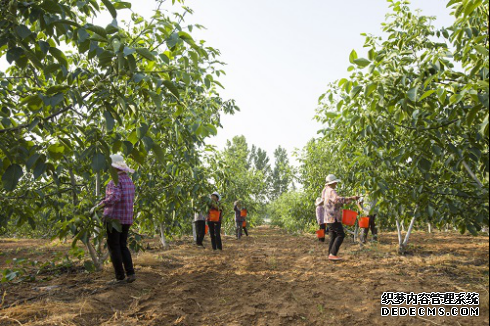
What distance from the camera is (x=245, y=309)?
3809mm

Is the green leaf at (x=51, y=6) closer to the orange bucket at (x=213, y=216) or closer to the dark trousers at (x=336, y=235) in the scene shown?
the dark trousers at (x=336, y=235)

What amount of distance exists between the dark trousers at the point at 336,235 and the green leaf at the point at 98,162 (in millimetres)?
5278

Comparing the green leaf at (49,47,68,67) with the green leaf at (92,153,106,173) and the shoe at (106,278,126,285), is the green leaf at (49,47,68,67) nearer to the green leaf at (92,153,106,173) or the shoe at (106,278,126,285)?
the green leaf at (92,153,106,173)

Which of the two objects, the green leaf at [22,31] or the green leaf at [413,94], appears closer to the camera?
the green leaf at [22,31]

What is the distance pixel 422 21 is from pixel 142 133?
3321 mm

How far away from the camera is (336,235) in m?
6.63

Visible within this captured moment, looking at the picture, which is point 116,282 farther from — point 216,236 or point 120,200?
point 216,236

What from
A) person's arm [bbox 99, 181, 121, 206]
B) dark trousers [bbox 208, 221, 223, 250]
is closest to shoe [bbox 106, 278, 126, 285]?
person's arm [bbox 99, 181, 121, 206]

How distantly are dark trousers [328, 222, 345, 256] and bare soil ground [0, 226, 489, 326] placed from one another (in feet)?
1.00

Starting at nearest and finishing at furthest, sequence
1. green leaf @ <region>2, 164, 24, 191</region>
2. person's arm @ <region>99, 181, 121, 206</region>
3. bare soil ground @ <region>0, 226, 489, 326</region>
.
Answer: green leaf @ <region>2, 164, 24, 191</region> < bare soil ground @ <region>0, 226, 489, 326</region> < person's arm @ <region>99, 181, 121, 206</region>

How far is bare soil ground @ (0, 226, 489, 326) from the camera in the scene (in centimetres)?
345

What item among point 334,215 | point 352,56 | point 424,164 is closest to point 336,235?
point 334,215

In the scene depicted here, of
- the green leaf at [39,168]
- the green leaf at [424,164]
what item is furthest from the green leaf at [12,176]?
the green leaf at [424,164]

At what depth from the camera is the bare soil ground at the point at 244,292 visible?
3447 millimetres
